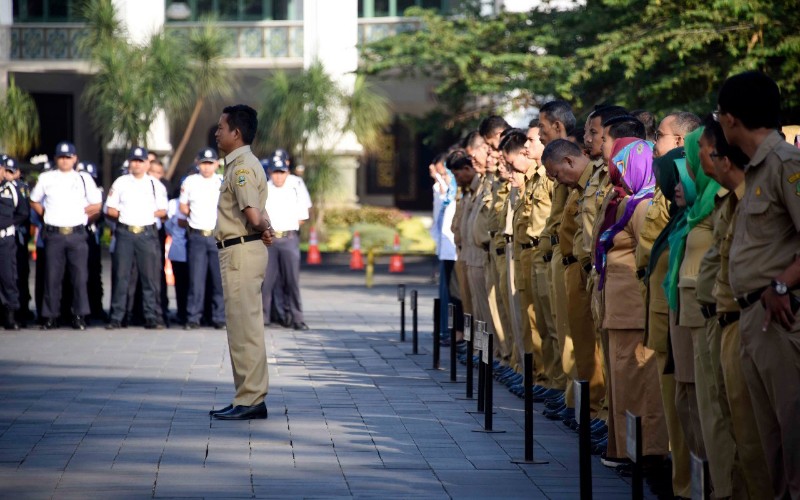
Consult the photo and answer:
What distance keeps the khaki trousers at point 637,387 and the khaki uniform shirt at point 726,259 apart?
1934mm

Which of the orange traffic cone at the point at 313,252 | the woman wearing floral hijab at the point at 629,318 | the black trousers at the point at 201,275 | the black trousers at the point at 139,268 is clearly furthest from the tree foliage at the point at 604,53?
the woman wearing floral hijab at the point at 629,318

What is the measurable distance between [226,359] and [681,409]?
27.0 feet

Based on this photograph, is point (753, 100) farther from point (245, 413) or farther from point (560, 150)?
point (245, 413)

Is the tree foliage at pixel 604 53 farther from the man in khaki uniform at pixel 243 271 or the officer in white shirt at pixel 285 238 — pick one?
the man in khaki uniform at pixel 243 271

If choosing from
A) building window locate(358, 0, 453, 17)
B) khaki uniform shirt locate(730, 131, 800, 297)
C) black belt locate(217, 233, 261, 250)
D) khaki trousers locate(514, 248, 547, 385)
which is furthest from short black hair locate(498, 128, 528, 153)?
building window locate(358, 0, 453, 17)

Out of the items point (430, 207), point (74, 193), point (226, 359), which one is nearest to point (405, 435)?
point (226, 359)

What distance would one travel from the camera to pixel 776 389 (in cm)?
587

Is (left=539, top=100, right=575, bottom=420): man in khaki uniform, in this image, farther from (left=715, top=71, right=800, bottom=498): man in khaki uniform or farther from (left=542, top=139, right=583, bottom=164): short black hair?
(left=715, top=71, right=800, bottom=498): man in khaki uniform

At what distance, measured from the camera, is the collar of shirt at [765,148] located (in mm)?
5941

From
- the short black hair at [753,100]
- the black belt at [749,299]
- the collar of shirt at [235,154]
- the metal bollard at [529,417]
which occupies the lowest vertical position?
the metal bollard at [529,417]

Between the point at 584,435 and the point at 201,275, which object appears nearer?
the point at 584,435

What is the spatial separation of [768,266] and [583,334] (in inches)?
151

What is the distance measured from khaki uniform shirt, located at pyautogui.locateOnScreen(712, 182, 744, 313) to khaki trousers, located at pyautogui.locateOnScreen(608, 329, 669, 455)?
1934mm


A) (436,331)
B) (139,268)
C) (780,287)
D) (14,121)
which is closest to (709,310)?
(780,287)
